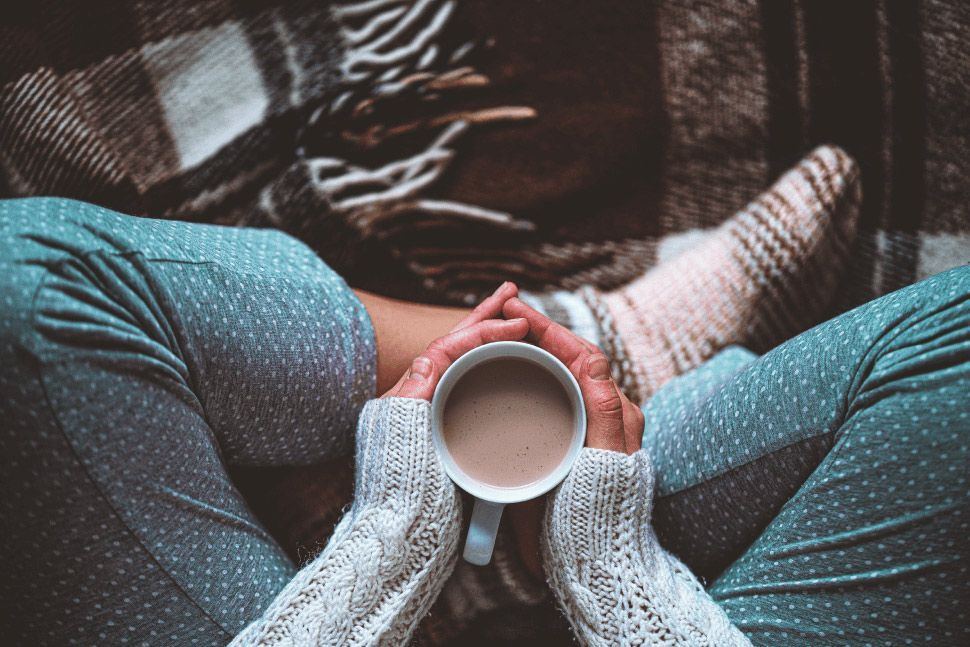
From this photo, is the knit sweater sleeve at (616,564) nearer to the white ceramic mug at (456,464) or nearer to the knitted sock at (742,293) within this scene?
the white ceramic mug at (456,464)

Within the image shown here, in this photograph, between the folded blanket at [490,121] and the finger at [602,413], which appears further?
the folded blanket at [490,121]

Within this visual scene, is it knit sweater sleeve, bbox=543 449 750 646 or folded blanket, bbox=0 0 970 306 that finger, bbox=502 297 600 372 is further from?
folded blanket, bbox=0 0 970 306

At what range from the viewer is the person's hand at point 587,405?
0.68 m

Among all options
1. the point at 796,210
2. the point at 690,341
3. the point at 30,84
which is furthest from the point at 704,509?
the point at 30,84

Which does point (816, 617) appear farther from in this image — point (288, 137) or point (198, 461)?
point (288, 137)

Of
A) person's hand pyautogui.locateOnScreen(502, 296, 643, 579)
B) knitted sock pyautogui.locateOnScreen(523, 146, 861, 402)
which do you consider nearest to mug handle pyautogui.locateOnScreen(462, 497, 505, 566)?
person's hand pyautogui.locateOnScreen(502, 296, 643, 579)

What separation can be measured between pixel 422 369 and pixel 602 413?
20 centimetres

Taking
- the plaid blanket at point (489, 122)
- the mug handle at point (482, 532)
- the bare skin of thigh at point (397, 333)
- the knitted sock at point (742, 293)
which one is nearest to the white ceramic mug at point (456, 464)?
the mug handle at point (482, 532)

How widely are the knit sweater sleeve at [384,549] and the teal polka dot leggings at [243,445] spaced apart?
0.07 metres

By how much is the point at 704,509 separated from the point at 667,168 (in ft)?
1.88

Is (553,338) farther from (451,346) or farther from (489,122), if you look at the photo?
(489,122)

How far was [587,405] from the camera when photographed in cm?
69

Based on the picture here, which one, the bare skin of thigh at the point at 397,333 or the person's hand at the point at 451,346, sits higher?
the person's hand at the point at 451,346

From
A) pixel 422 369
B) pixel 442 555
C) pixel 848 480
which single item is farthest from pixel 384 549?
pixel 848 480
